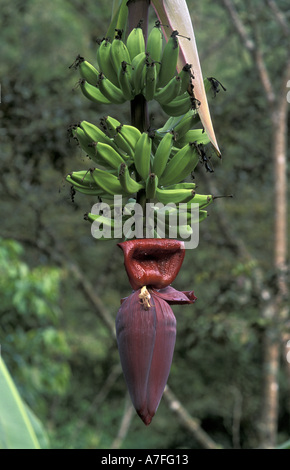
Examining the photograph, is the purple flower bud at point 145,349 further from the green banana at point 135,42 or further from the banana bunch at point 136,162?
the green banana at point 135,42

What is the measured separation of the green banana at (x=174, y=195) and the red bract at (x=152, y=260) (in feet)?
0.23

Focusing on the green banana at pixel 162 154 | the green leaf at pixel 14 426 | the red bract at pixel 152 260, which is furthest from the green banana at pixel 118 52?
the green leaf at pixel 14 426

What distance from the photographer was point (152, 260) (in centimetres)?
53

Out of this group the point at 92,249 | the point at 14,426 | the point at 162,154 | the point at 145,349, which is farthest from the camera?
the point at 92,249

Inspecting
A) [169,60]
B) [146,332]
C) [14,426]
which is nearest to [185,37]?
[169,60]

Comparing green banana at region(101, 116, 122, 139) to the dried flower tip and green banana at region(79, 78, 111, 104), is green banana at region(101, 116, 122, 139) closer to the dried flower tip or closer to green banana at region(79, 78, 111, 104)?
green banana at region(79, 78, 111, 104)

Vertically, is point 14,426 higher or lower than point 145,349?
lower

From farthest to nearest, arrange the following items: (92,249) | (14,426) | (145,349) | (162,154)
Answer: (92,249), (14,426), (162,154), (145,349)

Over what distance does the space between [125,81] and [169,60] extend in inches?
2.0

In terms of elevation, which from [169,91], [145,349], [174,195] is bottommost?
[145,349]

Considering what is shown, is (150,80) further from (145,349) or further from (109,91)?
(145,349)

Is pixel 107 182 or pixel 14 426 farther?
pixel 14 426

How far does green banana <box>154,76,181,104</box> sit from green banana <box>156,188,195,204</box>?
0.10 meters

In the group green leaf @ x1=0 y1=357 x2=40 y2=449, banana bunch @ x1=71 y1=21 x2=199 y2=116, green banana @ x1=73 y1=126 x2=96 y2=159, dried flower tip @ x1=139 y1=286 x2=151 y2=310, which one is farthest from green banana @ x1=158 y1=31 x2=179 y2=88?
green leaf @ x1=0 y1=357 x2=40 y2=449
